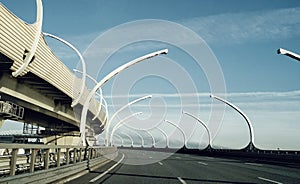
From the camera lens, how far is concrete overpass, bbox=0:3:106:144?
54.0ft

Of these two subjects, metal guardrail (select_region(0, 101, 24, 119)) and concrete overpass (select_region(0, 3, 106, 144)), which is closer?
concrete overpass (select_region(0, 3, 106, 144))

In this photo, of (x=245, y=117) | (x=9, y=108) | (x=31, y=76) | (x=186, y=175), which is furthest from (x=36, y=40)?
(x=245, y=117)

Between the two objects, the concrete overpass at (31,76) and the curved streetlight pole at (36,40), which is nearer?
the concrete overpass at (31,76)

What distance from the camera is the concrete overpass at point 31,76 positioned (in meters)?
16.5

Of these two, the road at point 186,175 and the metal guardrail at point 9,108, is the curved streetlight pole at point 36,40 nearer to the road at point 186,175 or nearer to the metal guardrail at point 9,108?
the road at point 186,175

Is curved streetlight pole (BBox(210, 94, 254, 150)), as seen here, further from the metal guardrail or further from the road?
the metal guardrail

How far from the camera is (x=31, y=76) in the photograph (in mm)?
21156

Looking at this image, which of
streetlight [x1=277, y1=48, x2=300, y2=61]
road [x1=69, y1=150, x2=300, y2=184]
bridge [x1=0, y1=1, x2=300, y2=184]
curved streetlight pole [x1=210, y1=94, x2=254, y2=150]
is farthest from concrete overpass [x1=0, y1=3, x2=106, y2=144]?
curved streetlight pole [x1=210, y1=94, x2=254, y2=150]

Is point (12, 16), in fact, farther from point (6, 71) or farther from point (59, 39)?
point (59, 39)

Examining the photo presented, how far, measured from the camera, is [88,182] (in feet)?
35.9

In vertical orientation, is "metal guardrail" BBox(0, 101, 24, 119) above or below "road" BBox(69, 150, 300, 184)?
above

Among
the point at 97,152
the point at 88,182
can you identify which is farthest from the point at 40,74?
the point at 88,182

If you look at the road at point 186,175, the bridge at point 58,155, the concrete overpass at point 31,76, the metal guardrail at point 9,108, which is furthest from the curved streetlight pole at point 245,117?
the metal guardrail at point 9,108

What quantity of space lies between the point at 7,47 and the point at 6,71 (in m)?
3.39
